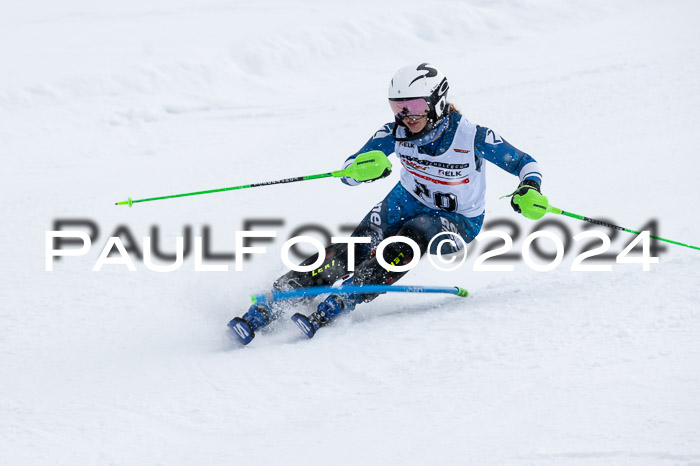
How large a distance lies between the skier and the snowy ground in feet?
0.62

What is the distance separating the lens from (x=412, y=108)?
14.5 feet

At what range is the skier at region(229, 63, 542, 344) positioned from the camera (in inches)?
171

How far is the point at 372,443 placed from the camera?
2.95 m

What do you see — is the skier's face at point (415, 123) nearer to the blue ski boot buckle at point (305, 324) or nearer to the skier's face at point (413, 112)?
the skier's face at point (413, 112)

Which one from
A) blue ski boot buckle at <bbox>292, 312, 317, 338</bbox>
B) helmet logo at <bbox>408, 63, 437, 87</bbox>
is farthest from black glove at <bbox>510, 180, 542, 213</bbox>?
blue ski boot buckle at <bbox>292, 312, 317, 338</bbox>

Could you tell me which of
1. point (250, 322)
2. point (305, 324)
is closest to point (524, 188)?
point (305, 324)

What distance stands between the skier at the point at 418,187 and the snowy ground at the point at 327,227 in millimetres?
188

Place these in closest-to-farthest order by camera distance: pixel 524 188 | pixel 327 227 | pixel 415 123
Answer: pixel 524 188
pixel 415 123
pixel 327 227

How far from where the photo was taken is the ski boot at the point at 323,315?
4145mm

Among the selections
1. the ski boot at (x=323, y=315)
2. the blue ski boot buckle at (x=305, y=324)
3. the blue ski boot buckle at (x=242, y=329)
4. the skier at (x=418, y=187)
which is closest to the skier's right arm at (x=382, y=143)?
the skier at (x=418, y=187)

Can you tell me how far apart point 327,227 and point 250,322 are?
2302 millimetres

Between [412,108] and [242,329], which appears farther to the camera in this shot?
[412,108]

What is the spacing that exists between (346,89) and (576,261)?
5.90 metres

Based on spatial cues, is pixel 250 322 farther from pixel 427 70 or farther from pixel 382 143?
pixel 427 70
